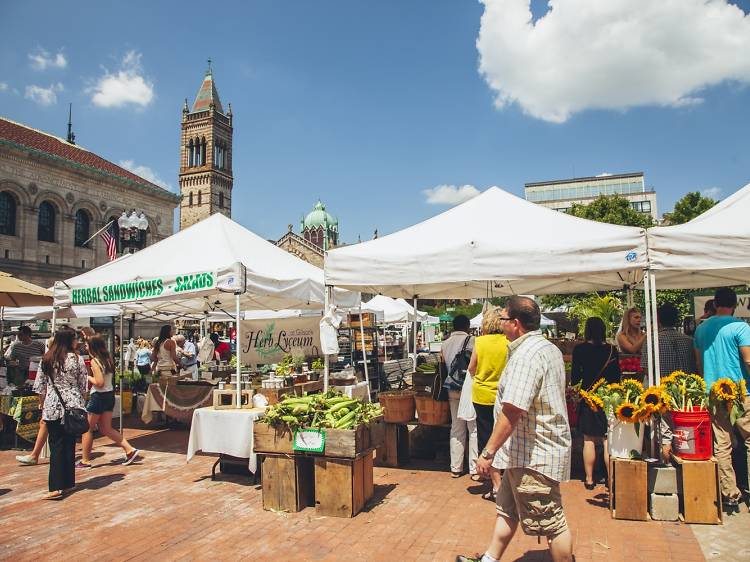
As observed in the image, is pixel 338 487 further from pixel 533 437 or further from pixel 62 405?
pixel 62 405

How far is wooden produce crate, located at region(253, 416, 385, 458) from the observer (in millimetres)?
5133

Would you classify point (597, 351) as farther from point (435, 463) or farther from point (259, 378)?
point (259, 378)

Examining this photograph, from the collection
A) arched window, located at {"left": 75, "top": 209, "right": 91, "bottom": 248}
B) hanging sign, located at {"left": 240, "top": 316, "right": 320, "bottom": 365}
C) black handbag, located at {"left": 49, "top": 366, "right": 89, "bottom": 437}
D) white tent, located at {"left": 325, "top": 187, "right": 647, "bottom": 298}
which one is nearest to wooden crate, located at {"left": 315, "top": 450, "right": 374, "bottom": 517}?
white tent, located at {"left": 325, "top": 187, "right": 647, "bottom": 298}

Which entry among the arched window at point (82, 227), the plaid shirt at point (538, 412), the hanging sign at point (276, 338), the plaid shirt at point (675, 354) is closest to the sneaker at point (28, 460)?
the hanging sign at point (276, 338)

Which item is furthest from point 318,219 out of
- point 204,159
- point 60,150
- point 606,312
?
point 606,312

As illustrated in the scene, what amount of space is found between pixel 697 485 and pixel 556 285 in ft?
18.7

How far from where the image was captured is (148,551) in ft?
14.7

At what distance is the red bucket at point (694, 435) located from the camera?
4.82 metres

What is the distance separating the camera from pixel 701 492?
15.5ft

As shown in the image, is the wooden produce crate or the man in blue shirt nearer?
the man in blue shirt

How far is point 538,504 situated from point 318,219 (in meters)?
93.9

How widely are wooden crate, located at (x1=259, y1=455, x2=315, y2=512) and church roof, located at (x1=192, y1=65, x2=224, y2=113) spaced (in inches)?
2832

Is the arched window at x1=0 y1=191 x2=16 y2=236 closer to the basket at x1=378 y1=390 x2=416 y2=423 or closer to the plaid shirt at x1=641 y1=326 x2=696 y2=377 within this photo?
the basket at x1=378 y1=390 x2=416 y2=423

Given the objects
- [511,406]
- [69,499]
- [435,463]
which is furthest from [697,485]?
[69,499]
